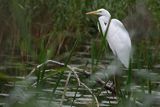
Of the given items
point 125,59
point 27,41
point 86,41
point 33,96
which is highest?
point 27,41

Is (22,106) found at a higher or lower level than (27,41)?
lower

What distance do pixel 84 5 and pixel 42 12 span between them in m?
1.27

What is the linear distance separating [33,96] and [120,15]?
8365 millimetres

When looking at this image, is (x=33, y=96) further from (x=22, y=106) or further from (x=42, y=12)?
(x=42, y=12)

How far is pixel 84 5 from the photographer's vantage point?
12359 millimetres

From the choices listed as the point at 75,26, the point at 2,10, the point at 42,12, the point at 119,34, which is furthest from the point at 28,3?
the point at 2,10

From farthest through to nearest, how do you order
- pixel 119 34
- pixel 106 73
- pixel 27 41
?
1. pixel 119 34
2. pixel 106 73
3. pixel 27 41

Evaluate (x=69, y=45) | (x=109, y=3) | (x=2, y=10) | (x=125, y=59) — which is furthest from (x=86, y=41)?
(x=2, y=10)

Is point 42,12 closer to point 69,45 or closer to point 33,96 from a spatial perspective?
point 69,45

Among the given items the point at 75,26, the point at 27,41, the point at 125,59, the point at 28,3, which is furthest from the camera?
the point at 75,26

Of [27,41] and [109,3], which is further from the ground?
[27,41]

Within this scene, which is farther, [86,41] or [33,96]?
[86,41]

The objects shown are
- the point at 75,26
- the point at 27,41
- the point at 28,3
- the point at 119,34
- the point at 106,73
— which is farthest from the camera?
the point at 75,26

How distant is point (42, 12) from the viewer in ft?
37.5
